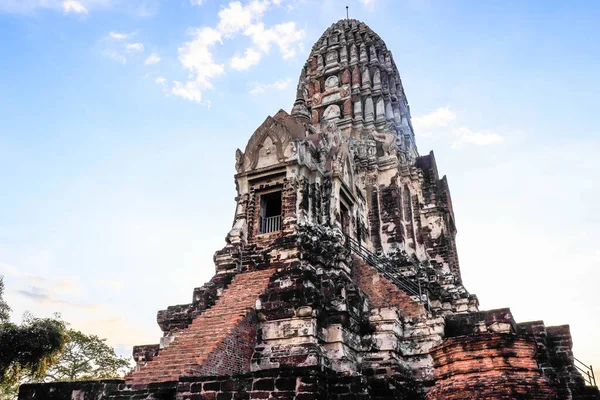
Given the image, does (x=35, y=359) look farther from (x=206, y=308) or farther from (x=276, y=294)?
(x=276, y=294)

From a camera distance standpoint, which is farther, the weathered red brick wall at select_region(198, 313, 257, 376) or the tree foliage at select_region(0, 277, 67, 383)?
the tree foliage at select_region(0, 277, 67, 383)

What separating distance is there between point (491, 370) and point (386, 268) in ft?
31.7

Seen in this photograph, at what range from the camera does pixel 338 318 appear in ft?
33.3

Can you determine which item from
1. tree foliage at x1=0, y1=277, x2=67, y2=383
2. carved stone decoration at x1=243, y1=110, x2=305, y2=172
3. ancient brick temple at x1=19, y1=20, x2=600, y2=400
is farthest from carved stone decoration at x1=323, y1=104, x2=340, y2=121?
tree foliage at x1=0, y1=277, x2=67, y2=383

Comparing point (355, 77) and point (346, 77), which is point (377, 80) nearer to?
point (355, 77)

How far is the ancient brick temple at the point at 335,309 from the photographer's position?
25.2 ft

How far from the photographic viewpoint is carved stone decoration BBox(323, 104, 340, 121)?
794 inches

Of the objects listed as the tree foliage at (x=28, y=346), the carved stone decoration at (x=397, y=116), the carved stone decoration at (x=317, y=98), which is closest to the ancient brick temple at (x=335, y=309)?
the carved stone decoration at (x=397, y=116)

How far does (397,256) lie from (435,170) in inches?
192

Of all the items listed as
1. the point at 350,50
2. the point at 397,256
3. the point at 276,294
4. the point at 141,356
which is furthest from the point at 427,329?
the point at 350,50

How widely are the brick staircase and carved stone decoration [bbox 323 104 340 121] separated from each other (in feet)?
34.6

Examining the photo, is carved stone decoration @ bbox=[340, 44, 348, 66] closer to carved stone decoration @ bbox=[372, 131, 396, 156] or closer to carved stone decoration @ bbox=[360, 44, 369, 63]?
carved stone decoration @ bbox=[360, 44, 369, 63]

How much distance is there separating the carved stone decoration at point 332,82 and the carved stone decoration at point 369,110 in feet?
6.08

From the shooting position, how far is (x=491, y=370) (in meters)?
5.21
